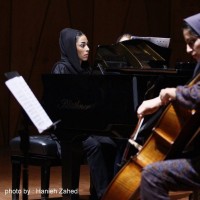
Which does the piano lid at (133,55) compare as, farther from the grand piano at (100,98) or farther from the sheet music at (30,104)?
the sheet music at (30,104)

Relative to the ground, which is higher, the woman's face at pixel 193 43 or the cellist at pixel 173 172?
the woman's face at pixel 193 43

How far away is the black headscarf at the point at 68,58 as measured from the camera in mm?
4414

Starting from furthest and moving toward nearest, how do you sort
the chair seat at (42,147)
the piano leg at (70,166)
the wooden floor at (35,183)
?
the wooden floor at (35,183) → the chair seat at (42,147) → the piano leg at (70,166)

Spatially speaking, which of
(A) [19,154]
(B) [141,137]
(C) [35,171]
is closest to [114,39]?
(C) [35,171]

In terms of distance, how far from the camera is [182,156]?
2.87 meters

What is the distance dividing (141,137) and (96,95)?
47 cm

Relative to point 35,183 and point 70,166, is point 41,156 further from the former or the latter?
point 35,183

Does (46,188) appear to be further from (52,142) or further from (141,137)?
(141,137)

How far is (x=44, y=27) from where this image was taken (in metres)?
8.03

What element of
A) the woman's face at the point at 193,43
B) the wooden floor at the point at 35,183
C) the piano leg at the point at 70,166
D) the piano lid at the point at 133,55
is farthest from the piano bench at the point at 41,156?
the woman's face at the point at 193,43

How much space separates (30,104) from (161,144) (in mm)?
923

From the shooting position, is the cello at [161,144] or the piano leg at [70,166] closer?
the cello at [161,144]

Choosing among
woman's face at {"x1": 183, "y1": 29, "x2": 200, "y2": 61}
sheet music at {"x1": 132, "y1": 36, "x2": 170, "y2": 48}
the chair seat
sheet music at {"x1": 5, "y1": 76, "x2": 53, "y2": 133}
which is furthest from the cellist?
sheet music at {"x1": 132, "y1": 36, "x2": 170, "y2": 48}

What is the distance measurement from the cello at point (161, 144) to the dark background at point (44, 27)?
16.8 ft
